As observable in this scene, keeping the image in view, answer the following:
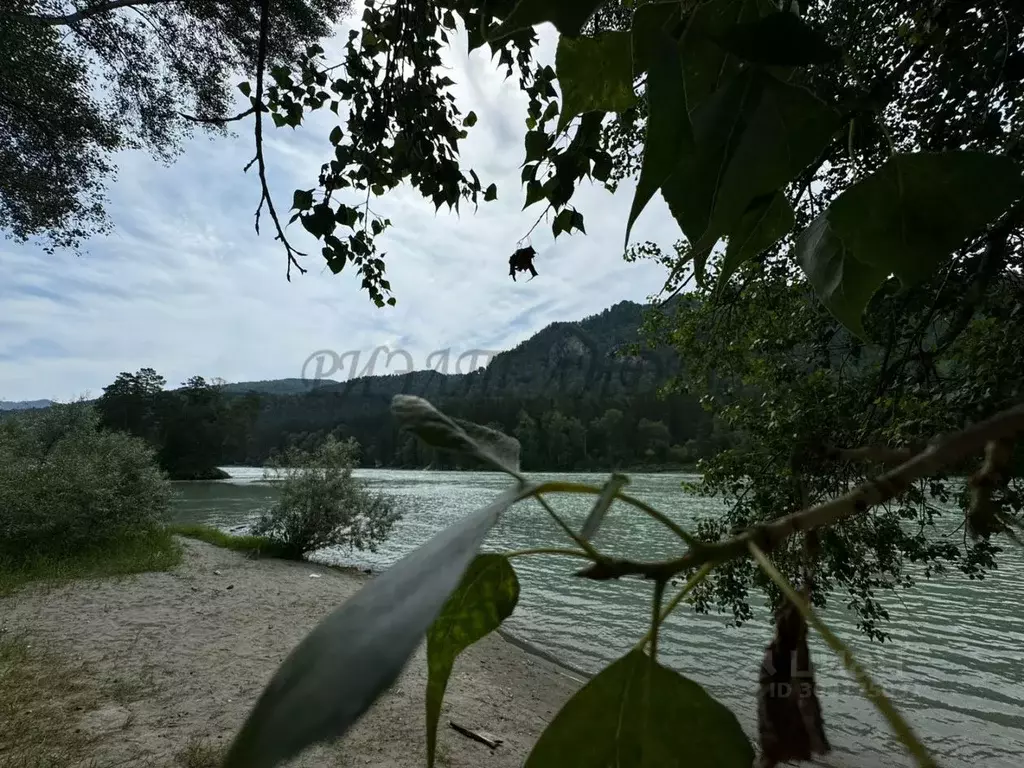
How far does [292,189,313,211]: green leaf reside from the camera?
5.08 ft

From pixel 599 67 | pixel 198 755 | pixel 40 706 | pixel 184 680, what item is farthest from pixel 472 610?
pixel 184 680

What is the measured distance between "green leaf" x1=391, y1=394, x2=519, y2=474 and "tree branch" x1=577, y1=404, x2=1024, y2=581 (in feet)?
0.22

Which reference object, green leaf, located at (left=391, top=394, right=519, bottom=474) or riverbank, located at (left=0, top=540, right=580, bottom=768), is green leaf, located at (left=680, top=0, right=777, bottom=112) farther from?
riverbank, located at (left=0, top=540, right=580, bottom=768)

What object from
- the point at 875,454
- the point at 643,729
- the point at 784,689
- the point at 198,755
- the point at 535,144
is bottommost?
the point at 198,755

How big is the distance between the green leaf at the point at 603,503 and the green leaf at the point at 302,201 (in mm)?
1529

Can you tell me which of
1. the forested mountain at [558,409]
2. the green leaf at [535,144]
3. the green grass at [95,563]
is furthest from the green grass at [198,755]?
the green grass at [95,563]

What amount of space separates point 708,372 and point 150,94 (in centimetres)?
554

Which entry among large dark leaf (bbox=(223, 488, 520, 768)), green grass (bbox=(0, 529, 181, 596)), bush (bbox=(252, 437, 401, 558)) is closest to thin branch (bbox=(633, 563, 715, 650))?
large dark leaf (bbox=(223, 488, 520, 768))


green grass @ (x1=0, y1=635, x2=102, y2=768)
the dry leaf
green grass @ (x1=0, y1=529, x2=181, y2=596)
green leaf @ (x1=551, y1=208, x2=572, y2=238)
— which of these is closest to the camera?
the dry leaf

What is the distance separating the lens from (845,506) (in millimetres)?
216

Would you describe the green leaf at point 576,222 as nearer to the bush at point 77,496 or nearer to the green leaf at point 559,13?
the green leaf at point 559,13

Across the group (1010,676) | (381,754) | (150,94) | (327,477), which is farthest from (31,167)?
(1010,676)

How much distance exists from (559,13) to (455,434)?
0.17m

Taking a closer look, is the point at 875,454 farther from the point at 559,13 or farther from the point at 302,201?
the point at 302,201
